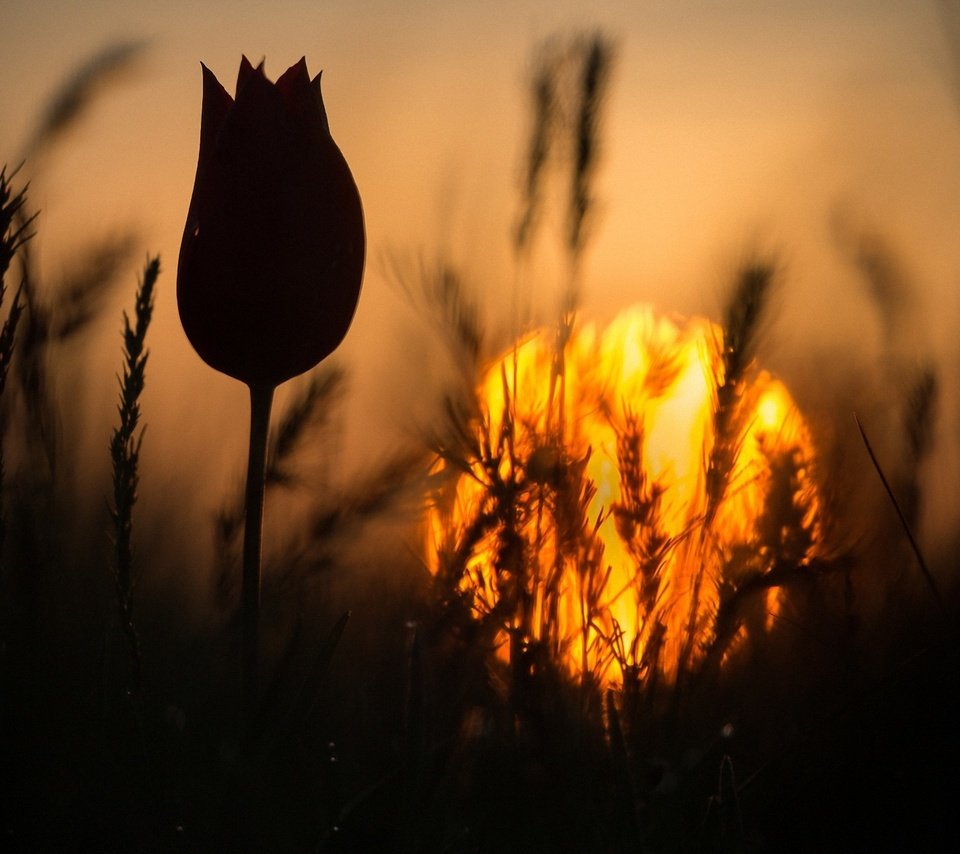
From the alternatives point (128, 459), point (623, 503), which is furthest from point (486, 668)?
point (128, 459)

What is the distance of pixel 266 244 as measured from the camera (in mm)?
455

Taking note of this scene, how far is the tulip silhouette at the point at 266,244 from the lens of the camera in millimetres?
453

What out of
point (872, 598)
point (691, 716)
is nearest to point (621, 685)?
point (691, 716)

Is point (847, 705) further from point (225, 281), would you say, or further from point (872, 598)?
point (225, 281)

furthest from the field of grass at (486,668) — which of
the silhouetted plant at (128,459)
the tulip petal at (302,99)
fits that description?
the tulip petal at (302,99)

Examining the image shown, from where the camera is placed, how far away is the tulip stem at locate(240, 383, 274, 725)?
411 millimetres

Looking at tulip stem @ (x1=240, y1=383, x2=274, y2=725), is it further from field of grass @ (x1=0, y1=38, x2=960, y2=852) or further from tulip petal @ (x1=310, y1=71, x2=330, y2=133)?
tulip petal @ (x1=310, y1=71, x2=330, y2=133)

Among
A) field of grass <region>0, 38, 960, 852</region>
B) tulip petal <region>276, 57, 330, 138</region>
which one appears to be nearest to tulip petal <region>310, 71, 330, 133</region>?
tulip petal <region>276, 57, 330, 138</region>

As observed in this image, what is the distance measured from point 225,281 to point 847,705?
0.31m

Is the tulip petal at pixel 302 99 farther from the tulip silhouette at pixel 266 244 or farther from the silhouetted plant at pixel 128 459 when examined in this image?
the silhouetted plant at pixel 128 459

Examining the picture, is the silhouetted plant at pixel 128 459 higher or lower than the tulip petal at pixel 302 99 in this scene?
lower

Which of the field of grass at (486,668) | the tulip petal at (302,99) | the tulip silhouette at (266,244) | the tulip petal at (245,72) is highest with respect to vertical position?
the tulip petal at (245,72)

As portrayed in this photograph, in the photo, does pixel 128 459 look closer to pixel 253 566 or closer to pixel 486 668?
pixel 253 566

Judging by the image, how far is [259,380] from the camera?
0.47 meters
